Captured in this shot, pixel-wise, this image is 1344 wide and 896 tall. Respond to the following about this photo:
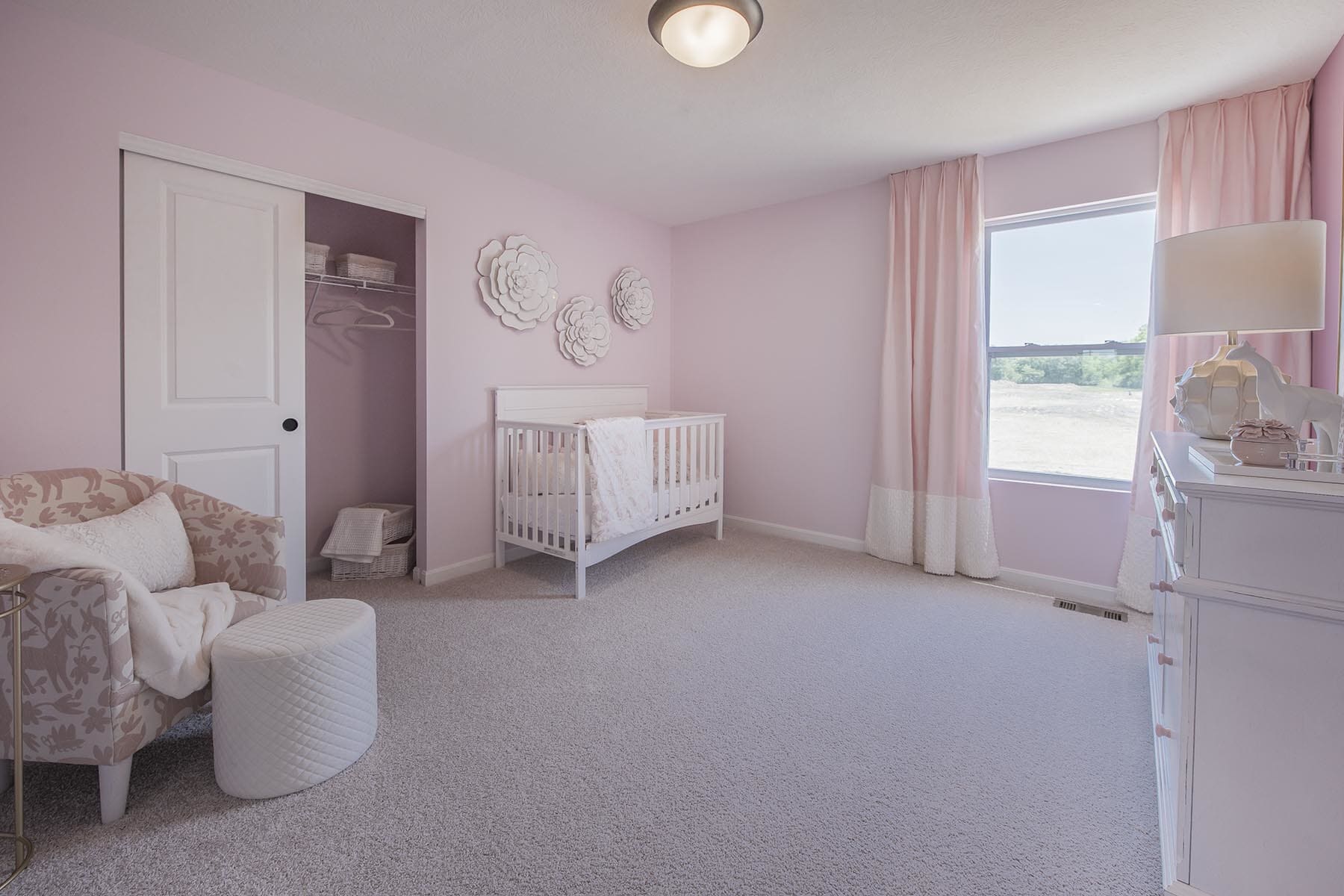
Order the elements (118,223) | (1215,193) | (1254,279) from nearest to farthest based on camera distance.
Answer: (1254,279)
(118,223)
(1215,193)

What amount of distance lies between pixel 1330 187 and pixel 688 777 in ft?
9.66

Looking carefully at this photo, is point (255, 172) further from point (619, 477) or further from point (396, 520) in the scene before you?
point (619, 477)

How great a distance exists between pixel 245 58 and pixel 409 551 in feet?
7.38

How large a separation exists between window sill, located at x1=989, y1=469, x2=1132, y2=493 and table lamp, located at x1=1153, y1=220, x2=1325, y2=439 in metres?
1.26

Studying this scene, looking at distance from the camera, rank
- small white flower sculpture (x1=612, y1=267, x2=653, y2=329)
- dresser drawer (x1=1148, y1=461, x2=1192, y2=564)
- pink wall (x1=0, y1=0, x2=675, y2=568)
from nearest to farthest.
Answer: dresser drawer (x1=1148, y1=461, x2=1192, y2=564) → pink wall (x1=0, y1=0, x2=675, y2=568) → small white flower sculpture (x1=612, y1=267, x2=653, y2=329)

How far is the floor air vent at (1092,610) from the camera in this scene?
2.64 m

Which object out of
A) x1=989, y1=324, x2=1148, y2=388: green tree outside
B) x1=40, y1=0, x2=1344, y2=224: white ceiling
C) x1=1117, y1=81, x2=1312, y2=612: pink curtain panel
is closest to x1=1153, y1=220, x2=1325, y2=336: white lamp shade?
x1=40, y1=0, x2=1344, y2=224: white ceiling

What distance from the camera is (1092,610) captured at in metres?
2.73

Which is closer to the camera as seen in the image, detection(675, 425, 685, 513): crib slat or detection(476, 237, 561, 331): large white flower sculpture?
detection(476, 237, 561, 331): large white flower sculpture

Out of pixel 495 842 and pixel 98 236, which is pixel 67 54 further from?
pixel 495 842

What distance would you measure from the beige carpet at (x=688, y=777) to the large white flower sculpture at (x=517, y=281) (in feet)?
5.49

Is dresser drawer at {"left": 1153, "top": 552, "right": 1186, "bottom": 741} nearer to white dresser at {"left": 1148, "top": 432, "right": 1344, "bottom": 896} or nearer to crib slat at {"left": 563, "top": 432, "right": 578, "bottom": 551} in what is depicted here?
white dresser at {"left": 1148, "top": 432, "right": 1344, "bottom": 896}

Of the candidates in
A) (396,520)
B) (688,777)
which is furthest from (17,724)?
(396,520)

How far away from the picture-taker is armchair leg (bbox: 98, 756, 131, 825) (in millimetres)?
1346
